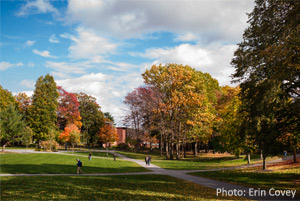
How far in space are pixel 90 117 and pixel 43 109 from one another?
19637 millimetres

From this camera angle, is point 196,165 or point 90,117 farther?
point 90,117

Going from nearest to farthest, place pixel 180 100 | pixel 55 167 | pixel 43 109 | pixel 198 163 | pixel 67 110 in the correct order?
pixel 55 167, pixel 198 163, pixel 180 100, pixel 43 109, pixel 67 110

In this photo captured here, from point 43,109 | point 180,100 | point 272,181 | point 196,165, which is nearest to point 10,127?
point 43,109

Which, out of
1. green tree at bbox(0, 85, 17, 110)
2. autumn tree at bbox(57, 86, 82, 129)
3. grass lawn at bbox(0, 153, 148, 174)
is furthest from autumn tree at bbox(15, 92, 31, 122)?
grass lawn at bbox(0, 153, 148, 174)

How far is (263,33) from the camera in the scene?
17.3 meters

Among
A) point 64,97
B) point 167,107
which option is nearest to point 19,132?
point 64,97

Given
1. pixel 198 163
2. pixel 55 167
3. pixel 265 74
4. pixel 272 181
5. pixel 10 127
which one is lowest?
pixel 198 163

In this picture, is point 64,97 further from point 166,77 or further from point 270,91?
point 270,91

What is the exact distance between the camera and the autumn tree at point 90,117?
8406 centimetres

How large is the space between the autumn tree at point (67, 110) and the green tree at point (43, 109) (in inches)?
233

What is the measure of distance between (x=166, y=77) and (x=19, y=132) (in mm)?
37222

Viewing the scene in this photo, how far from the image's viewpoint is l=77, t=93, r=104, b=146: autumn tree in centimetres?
8406

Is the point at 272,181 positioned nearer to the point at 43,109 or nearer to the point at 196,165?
the point at 196,165

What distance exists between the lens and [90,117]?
83.9 m
